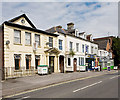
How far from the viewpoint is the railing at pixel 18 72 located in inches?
612

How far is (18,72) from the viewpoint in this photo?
16.9 m

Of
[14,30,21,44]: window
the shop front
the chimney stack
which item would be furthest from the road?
the chimney stack

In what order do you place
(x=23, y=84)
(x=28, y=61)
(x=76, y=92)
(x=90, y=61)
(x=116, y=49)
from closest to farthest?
(x=76, y=92) < (x=23, y=84) < (x=28, y=61) < (x=90, y=61) < (x=116, y=49)

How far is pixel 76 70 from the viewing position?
27844 mm

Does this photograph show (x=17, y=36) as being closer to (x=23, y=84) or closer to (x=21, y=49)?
(x=21, y=49)

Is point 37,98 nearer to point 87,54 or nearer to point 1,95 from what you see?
point 1,95

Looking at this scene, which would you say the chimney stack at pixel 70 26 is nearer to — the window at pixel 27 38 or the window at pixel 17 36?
the window at pixel 27 38

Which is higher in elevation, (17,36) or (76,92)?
(17,36)

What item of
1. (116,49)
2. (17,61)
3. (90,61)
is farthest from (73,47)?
(116,49)

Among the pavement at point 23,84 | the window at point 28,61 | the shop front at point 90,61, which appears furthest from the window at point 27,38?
the shop front at point 90,61

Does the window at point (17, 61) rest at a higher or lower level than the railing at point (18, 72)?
higher

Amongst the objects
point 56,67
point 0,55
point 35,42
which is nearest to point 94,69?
point 56,67

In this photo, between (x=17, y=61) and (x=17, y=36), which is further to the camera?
(x=17, y=36)

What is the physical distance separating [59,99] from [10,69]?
10.4 meters
